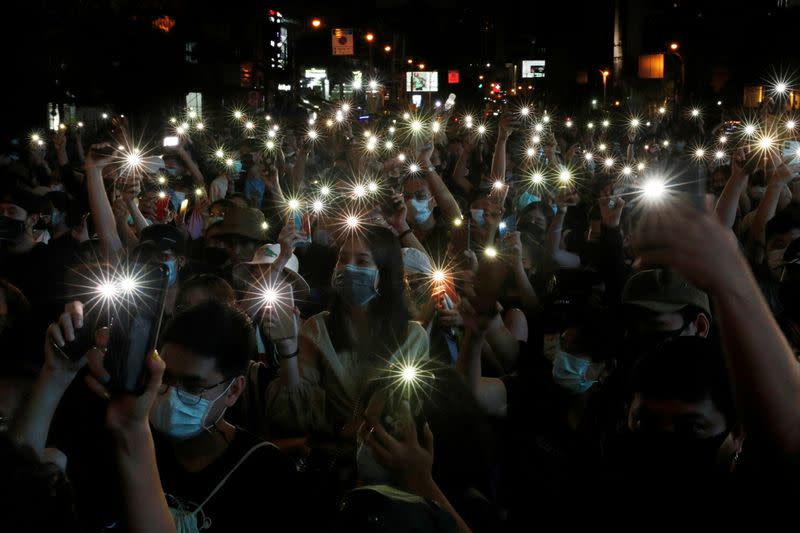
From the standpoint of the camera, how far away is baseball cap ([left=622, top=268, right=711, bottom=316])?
4445 mm

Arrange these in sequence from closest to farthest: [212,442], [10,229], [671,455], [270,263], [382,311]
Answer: [671,455]
[212,442]
[382,311]
[270,263]
[10,229]

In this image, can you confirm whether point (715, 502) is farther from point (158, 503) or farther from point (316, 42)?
point (316, 42)

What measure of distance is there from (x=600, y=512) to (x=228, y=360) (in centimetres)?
157

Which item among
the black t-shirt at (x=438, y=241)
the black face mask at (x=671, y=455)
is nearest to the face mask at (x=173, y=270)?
the black t-shirt at (x=438, y=241)

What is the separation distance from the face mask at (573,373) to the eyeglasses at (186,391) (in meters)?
1.93

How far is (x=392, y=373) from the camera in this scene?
3.72 m

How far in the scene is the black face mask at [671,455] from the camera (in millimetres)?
2809

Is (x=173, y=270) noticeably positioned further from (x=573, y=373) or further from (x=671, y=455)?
(x=671, y=455)

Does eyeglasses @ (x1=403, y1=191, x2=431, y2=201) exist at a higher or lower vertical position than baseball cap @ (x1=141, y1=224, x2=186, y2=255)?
higher

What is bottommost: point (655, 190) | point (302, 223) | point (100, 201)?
point (302, 223)

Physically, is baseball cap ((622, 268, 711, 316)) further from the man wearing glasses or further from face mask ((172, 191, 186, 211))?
face mask ((172, 191, 186, 211))

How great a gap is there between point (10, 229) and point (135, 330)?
5206mm

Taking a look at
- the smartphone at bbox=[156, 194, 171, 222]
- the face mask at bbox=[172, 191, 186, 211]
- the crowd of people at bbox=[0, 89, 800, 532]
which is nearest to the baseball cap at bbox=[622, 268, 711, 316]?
the crowd of people at bbox=[0, 89, 800, 532]

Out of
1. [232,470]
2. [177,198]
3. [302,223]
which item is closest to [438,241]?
[302,223]
